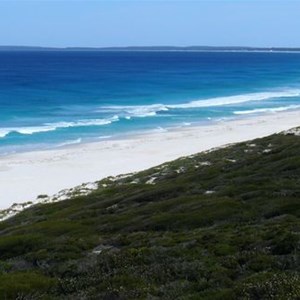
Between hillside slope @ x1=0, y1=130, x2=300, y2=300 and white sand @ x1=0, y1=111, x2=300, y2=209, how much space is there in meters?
13.5

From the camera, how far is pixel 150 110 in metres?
84.4

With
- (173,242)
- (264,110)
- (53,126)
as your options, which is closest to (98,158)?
(53,126)

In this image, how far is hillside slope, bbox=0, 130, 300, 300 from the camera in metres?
11.3

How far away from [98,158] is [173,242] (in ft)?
114

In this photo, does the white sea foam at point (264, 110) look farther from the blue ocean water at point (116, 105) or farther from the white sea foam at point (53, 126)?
the white sea foam at point (53, 126)

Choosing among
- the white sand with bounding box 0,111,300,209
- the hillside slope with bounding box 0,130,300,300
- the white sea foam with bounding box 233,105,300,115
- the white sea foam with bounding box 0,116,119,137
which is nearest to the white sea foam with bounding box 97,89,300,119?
the white sea foam with bounding box 0,116,119,137

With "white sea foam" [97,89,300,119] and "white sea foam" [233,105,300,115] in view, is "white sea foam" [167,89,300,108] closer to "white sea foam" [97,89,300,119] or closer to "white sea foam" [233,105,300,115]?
"white sea foam" [97,89,300,119]

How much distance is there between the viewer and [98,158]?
161 ft

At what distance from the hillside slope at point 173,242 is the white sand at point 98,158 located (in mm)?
13543

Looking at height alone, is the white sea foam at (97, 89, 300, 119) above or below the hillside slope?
above

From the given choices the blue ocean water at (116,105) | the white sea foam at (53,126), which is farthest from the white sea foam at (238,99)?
the white sea foam at (53,126)

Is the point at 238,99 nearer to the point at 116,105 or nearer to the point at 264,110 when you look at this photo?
the point at 264,110

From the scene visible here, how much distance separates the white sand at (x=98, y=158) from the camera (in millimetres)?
40125

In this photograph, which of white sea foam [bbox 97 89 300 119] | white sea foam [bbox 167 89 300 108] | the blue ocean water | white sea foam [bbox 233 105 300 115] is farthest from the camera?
white sea foam [bbox 167 89 300 108]
